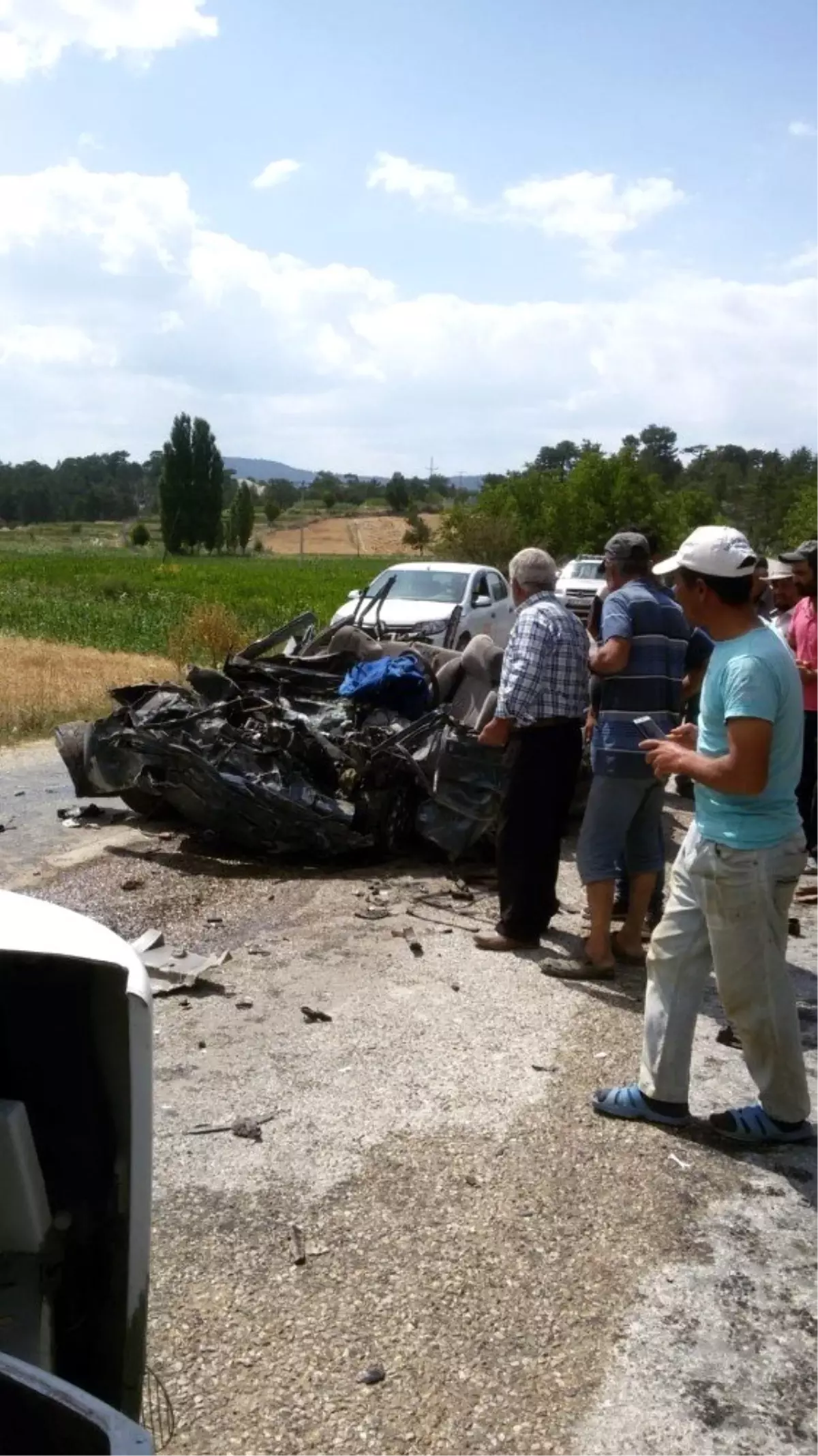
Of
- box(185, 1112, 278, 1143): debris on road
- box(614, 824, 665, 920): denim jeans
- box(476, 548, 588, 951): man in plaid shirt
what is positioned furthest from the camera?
box(614, 824, 665, 920): denim jeans

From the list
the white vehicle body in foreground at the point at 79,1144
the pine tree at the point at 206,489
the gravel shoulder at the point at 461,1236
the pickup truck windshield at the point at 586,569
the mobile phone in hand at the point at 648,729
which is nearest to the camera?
the white vehicle body in foreground at the point at 79,1144

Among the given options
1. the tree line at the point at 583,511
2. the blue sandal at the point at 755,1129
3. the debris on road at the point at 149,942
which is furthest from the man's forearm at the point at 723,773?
the tree line at the point at 583,511

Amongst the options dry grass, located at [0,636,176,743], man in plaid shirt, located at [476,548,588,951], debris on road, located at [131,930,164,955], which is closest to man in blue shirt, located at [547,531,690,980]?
man in plaid shirt, located at [476,548,588,951]

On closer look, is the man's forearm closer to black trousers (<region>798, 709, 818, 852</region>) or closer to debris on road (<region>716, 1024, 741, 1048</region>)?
debris on road (<region>716, 1024, 741, 1048</region>)

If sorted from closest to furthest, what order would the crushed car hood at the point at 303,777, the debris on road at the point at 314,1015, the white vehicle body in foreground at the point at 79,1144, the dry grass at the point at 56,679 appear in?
the white vehicle body in foreground at the point at 79,1144 < the debris on road at the point at 314,1015 < the crushed car hood at the point at 303,777 < the dry grass at the point at 56,679

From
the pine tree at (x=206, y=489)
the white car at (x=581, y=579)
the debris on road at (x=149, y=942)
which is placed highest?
the pine tree at (x=206, y=489)

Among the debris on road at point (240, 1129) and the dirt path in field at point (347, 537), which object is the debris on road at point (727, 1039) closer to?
the debris on road at point (240, 1129)

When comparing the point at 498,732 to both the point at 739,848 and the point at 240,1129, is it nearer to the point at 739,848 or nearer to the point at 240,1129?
the point at 739,848

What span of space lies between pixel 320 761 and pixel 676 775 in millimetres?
3196

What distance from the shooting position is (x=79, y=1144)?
96.7 inches

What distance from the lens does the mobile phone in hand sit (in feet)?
16.0

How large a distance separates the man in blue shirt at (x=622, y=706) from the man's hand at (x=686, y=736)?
1.22 metres

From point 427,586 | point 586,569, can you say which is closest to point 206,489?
point 586,569

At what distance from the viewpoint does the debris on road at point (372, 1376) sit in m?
3.01
